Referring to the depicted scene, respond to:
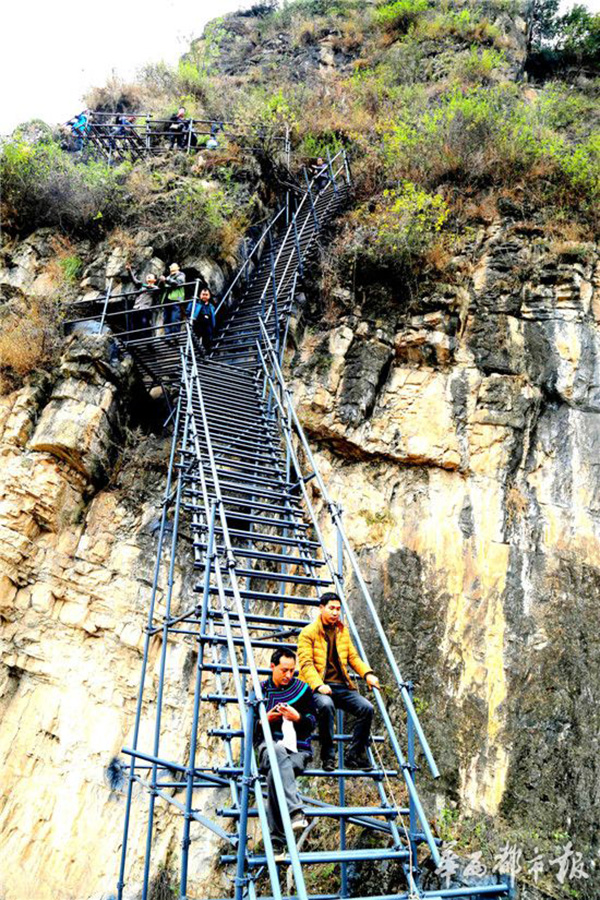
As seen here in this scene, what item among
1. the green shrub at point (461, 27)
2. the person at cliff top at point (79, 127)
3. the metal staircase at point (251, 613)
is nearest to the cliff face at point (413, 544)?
the metal staircase at point (251, 613)

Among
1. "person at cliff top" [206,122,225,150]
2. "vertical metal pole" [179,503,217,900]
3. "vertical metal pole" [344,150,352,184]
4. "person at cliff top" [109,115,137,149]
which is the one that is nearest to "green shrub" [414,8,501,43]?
"vertical metal pole" [344,150,352,184]

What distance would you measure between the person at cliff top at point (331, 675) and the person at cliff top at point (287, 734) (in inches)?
3.7

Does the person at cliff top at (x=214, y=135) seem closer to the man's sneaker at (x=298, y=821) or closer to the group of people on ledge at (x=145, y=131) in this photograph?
the group of people on ledge at (x=145, y=131)

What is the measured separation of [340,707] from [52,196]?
11.2 m

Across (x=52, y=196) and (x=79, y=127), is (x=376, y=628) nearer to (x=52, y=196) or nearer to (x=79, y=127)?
(x=52, y=196)

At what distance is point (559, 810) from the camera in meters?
5.61

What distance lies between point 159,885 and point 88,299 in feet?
27.3

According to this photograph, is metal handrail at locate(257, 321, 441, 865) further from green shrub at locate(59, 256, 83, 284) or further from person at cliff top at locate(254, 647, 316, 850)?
green shrub at locate(59, 256, 83, 284)

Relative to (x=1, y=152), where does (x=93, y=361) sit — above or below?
below

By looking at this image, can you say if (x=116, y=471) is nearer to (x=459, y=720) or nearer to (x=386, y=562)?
(x=386, y=562)

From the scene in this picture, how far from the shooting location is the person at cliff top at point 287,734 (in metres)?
3.79

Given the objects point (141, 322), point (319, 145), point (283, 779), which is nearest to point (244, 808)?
point (283, 779)

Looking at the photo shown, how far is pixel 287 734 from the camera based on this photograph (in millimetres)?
4117

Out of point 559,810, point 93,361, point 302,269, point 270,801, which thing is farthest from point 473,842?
point 302,269
